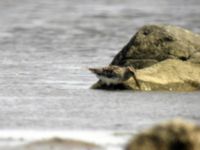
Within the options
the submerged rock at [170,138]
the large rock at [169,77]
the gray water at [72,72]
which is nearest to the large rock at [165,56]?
the large rock at [169,77]

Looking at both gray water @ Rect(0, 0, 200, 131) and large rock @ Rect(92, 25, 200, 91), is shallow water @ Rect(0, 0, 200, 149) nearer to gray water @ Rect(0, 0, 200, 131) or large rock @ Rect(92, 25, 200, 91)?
gray water @ Rect(0, 0, 200, 131)

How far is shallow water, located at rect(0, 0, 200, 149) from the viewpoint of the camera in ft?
48.8

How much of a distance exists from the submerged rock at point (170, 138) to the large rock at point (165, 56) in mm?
7443

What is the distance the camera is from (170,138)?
10289mm

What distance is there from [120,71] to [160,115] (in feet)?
9.02

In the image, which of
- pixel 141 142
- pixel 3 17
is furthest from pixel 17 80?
pixel 3 17

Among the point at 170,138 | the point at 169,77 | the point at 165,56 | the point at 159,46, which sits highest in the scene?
the point at 170,138

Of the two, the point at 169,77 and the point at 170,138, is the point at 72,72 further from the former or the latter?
the point at 170,138

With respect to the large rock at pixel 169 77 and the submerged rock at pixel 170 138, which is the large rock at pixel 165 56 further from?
the submerged rock at pixel 170 138

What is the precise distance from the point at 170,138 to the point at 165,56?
8.56 metres

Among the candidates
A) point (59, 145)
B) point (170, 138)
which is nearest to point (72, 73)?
point (59, 145)

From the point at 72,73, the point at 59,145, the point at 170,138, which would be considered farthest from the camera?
the point at 72,73

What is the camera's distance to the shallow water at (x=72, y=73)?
48.8 feet

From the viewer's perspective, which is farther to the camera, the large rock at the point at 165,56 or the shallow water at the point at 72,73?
the large rock at the point at 165,56
